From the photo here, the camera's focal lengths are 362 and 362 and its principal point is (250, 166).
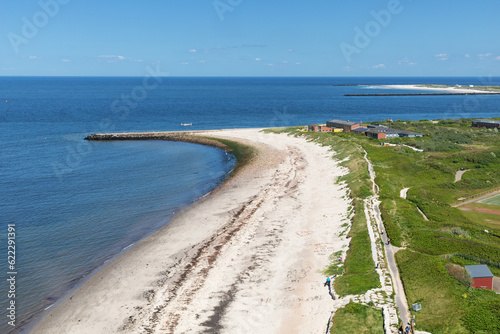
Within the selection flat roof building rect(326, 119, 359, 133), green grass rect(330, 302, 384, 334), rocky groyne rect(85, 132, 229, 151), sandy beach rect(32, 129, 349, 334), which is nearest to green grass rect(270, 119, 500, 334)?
green grass rect(330, 302, 384, 334)

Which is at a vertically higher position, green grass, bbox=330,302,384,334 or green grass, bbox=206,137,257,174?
green grass, bbox=206,137,257,174

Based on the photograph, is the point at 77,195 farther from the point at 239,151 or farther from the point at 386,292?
the point at 386,292

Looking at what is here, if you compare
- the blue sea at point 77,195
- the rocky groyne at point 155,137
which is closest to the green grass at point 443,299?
the blue sea at point 77,195

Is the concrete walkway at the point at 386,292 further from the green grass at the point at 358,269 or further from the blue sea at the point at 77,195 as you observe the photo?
the blue sea at the point at 77,195

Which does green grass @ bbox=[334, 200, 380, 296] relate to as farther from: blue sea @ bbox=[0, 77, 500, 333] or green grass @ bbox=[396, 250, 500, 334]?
blue sea @ bbox=[0, 77, 500, 333]

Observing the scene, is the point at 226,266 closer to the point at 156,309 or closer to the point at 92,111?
the point at 156,309

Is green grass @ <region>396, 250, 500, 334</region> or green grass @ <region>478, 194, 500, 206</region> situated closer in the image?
green grass @ <region>396, 250, 500, 334</region>
